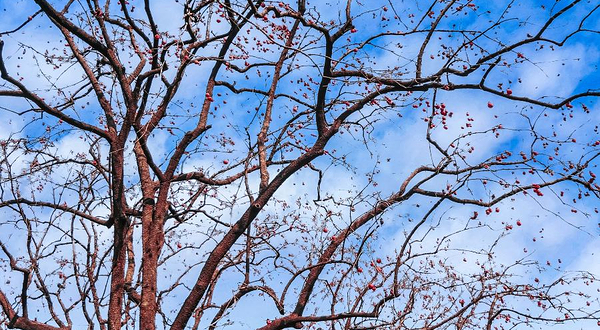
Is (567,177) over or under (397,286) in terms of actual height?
over

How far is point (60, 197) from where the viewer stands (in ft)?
27.3

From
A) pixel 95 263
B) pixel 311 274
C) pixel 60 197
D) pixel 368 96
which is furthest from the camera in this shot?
pixel 95 263

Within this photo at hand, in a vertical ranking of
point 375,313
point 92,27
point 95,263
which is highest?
point 92,27

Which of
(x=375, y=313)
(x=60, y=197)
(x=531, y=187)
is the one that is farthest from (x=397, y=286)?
(x=60, y=197)

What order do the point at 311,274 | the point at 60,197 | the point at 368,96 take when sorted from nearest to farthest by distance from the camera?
the point at 368,96
the point at 311,274
the point at 60,197

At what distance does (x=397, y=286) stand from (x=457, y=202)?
5.00ft

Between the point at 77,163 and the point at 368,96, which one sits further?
the point at 77,163

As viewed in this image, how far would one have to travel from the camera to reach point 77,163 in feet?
28.5

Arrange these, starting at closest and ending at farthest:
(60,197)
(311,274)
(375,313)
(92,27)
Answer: (375,313) < (311,274) < (92,27) < (60,197)

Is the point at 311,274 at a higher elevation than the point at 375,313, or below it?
higher

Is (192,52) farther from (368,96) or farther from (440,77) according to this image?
(440,77)

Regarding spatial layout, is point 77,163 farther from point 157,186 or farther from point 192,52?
point 192,52

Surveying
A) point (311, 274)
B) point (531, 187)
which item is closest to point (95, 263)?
point (311, 274)

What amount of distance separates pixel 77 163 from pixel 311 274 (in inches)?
156
